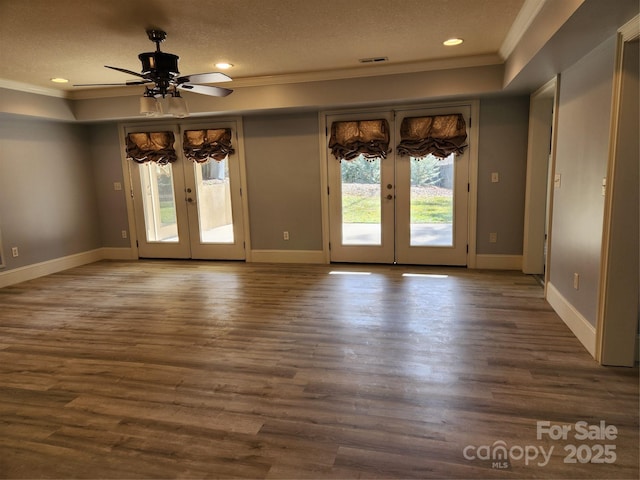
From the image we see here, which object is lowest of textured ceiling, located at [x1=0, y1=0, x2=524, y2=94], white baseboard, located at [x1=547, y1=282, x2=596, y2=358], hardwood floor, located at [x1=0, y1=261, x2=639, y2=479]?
hardwood floor, located at [x1=0, y1=261, x2=639, y2=479]

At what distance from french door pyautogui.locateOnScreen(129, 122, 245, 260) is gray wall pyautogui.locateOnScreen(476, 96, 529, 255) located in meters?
3.39

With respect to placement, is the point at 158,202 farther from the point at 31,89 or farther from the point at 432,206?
the point at 432,206

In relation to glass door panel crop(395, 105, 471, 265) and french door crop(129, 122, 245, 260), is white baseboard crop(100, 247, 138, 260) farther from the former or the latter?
glass door panel crop(395, 105, 471, 265)

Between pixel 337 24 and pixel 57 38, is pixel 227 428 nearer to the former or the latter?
pixel 337 24

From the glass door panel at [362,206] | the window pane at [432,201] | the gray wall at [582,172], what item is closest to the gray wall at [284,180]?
the glass door panel at [362,206]

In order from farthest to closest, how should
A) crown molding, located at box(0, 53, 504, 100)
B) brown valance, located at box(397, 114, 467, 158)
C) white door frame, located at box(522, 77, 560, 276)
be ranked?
brown valance, located at box(397, 114, 467, 158)
white door frame, located at box(522, 77, 560, 276)
crown molding, located at box(0, 53, 504, 100)

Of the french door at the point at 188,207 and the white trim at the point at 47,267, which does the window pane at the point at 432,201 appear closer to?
the french door at the point at 188,207

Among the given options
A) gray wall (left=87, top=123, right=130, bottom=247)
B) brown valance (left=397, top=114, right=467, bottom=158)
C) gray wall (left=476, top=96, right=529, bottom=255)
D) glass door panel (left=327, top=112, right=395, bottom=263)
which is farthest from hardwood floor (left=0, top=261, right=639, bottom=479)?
gray wall (left=87, top=123, right=130, bottom=247)

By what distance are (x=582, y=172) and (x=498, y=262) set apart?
2.31 metres

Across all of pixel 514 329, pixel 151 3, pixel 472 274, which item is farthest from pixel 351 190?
pixel 151 3

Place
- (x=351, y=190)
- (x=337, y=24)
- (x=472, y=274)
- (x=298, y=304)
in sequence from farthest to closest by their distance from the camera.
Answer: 1. (x=351, y=190)
2. (x=472, y=274)
3. (x=298, y=304)
4. (x=337, y=24)

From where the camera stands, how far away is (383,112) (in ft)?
17.5

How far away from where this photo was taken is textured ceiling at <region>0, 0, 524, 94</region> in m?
2.87

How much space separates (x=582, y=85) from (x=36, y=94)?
20.0ft
